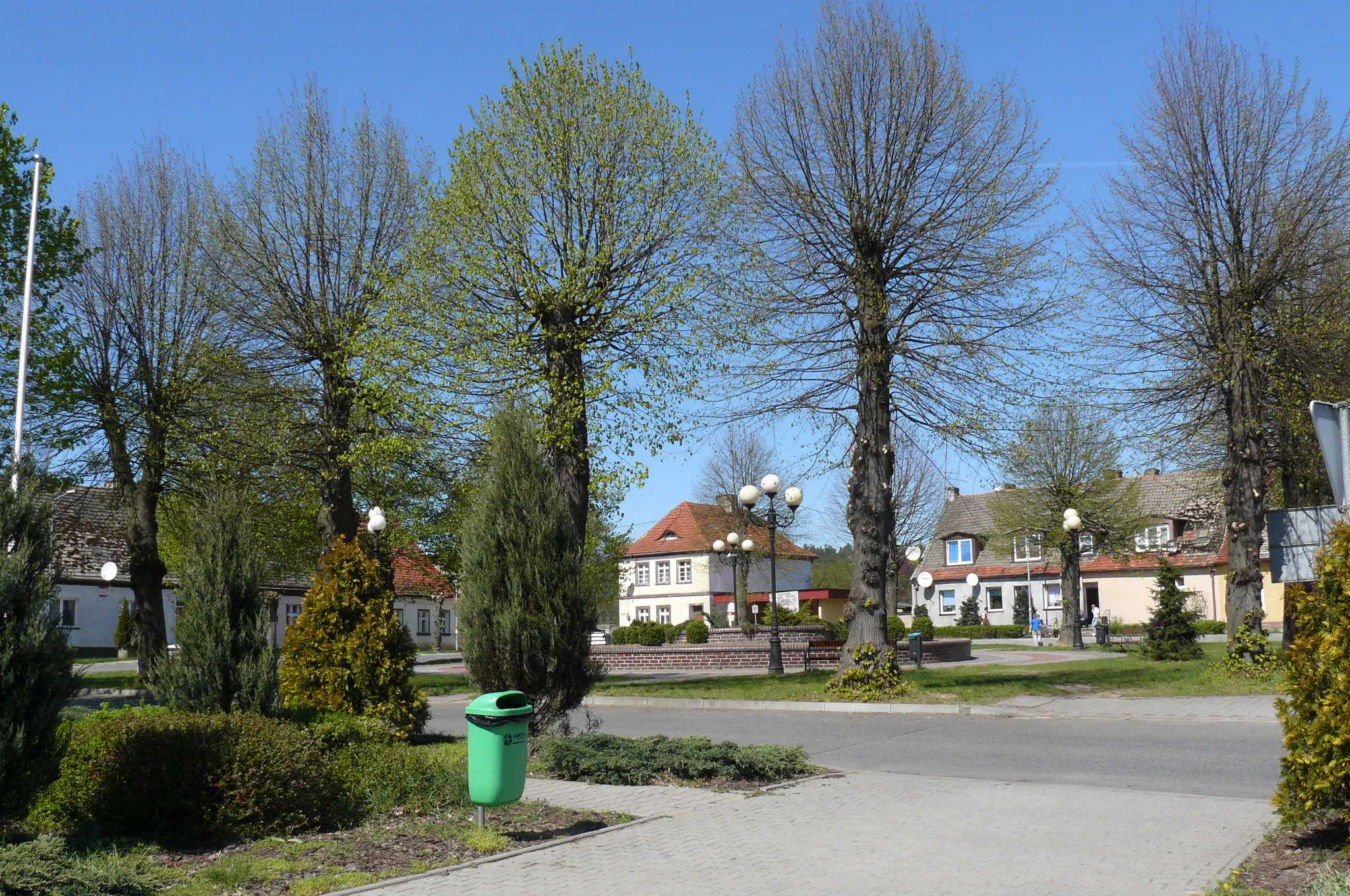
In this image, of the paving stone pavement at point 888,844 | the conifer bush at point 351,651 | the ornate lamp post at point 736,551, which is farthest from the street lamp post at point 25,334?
the ornate lamp post at point 736,551

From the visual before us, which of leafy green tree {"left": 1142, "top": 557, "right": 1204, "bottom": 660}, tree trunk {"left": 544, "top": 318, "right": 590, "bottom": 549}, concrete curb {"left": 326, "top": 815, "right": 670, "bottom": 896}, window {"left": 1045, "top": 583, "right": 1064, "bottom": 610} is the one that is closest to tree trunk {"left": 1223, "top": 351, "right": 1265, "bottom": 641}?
leafy green tree {"left": 1142, "top": 557, "right": 1204, "bottom": 660}

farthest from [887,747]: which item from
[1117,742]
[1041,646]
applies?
[1041,646]

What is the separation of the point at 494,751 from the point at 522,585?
13.3ft

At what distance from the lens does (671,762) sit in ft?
35.3

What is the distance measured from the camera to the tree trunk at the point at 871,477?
19.6 meters

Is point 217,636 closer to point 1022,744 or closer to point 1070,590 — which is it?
point 1022,744

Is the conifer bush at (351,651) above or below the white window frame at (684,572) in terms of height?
below

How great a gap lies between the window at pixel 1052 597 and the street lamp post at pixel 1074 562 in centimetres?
2193

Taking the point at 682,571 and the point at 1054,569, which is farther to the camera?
the point at 682,571

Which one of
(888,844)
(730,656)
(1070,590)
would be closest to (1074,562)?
(1070,590)

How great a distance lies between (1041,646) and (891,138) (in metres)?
31.3

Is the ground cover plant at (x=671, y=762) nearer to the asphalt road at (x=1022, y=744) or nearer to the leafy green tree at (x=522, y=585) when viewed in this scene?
the leafy green tree at (x=522, y=585)

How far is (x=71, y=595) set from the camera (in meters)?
52.9

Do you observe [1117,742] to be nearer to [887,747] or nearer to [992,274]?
[887,747]
